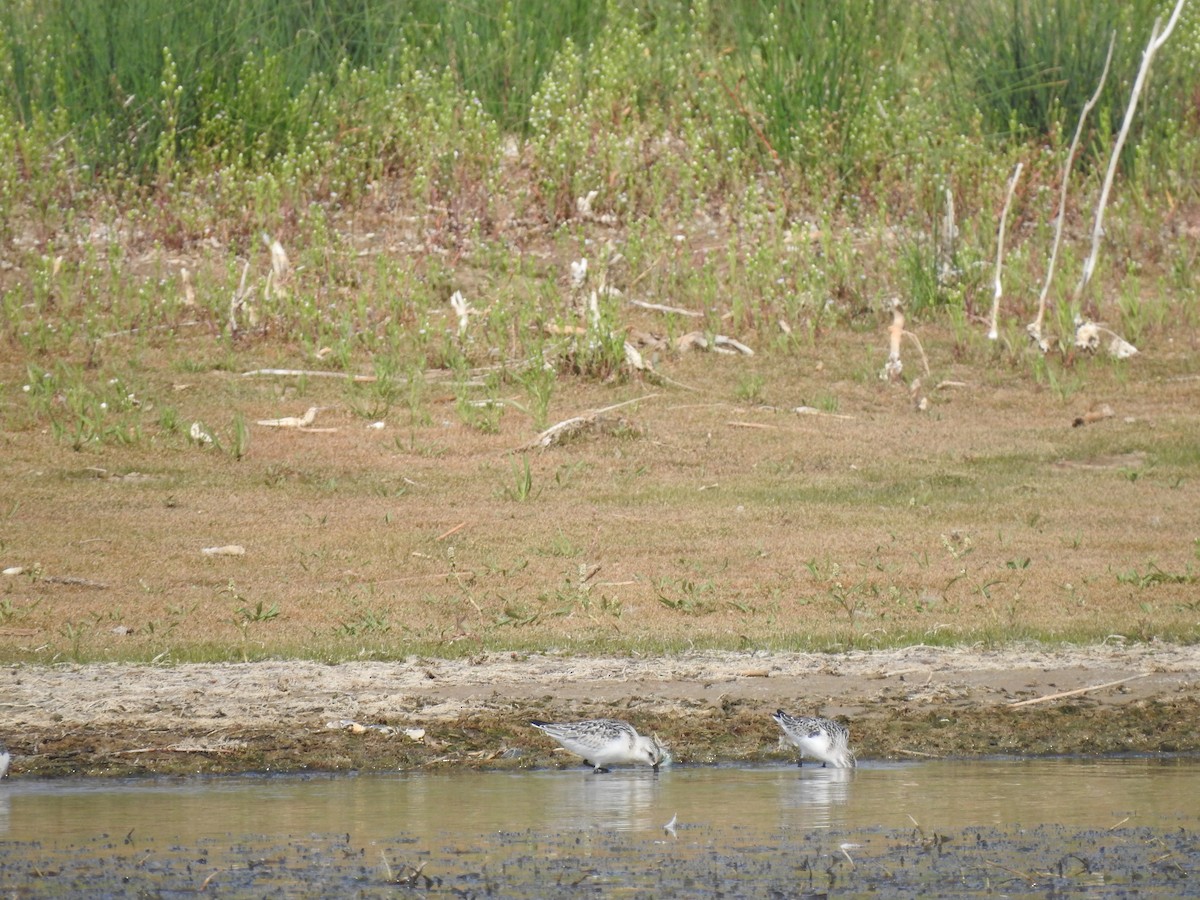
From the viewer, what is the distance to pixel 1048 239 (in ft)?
63.1

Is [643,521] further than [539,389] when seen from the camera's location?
No

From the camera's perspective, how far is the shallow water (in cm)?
579

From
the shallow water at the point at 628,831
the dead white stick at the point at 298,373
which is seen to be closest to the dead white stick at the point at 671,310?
the dead white stick at the point at 298,373

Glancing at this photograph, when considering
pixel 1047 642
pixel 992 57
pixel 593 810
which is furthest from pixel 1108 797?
pixel 992 57

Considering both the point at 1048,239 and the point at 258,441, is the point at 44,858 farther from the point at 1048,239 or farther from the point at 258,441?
the point at 1048,239

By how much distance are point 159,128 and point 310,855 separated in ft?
50.4

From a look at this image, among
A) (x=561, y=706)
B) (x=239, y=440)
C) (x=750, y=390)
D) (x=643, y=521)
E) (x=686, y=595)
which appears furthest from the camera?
(x=750, y=390)

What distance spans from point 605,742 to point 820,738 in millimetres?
814

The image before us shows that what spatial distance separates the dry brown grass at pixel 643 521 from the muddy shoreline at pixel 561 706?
1.46 feet

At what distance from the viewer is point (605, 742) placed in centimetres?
724

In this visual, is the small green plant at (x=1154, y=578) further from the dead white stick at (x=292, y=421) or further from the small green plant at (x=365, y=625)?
the dead white stick at (x=292, y=421)

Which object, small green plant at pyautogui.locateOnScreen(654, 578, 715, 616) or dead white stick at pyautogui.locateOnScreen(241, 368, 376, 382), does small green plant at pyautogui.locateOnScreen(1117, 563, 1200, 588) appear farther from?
dead white stick at pyautogui.locateOnScreen(241, 368, 376, 382)

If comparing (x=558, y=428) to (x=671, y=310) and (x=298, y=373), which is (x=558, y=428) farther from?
(x=671, y=310)

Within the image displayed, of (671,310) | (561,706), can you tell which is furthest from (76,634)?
(671,310)
